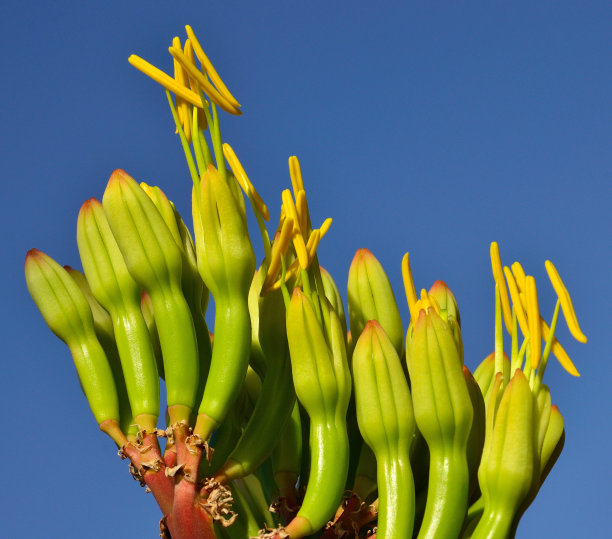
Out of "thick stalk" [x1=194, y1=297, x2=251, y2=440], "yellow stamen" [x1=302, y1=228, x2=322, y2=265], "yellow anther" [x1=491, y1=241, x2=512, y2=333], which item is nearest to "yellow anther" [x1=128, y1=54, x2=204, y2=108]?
"yellow stamen" [x1=302, y1=228, x2=322, y2=265]

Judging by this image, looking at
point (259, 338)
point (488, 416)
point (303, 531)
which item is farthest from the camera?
point (259, 338)

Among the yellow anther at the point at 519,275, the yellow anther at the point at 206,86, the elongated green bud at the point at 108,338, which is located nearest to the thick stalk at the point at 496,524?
the yellow anther at the point at 519,275

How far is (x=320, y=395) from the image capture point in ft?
7.72

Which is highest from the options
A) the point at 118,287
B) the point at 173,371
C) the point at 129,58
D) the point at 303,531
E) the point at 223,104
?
the point at 129,58

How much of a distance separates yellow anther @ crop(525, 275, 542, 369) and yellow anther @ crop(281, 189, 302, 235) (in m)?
0.68

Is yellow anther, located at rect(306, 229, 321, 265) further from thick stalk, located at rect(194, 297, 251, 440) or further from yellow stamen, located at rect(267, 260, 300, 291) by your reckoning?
thick stalk, located at rect(194, 297, 251, 440)

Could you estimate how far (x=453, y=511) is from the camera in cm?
227

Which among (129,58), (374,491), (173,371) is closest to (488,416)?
(374,491)

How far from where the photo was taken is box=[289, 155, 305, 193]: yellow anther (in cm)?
255

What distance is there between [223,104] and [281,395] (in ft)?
2.80

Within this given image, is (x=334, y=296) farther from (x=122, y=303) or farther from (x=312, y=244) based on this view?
(x=122, y=303)

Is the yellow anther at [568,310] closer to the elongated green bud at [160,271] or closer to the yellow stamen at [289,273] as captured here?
the yellow stamen at [289,273]

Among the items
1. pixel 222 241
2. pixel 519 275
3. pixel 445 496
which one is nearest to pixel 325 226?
pixel 222 241

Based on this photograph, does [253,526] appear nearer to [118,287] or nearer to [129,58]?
[118,287]
